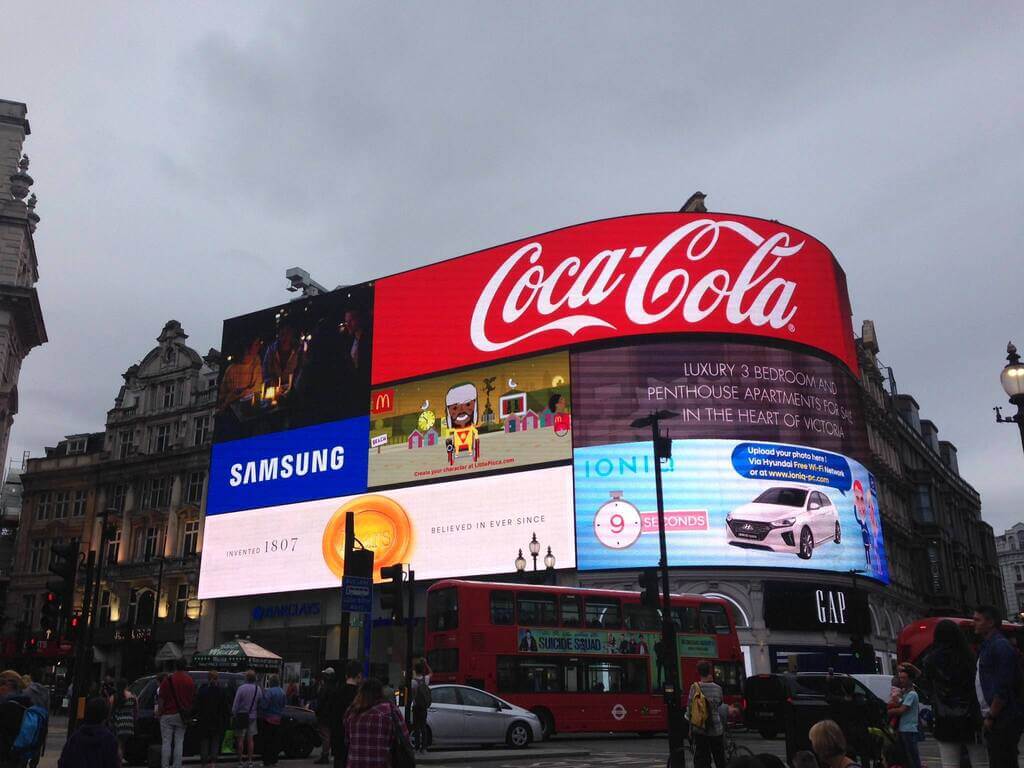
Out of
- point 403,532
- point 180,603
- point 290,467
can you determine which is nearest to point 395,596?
point 403,532

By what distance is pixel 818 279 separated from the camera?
4856 centimetres

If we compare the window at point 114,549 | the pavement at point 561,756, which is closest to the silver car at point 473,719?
the pavement at point 561,756

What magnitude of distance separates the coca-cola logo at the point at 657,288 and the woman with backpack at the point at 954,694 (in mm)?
36724

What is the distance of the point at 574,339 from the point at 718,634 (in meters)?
18.6

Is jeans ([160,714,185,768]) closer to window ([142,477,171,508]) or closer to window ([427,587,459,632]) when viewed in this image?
window ([427,587,459,632])

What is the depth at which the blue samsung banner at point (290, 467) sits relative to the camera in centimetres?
5144

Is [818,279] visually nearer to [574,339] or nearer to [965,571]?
[574,339]

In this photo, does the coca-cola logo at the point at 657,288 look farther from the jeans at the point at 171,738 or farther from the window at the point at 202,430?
the jeans at the point at 171,738

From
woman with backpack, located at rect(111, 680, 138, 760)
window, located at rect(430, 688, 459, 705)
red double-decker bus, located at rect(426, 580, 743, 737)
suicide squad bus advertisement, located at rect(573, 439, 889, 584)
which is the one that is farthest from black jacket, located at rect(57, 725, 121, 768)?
suicide squad bus advertisement, located at rect(573, 439, 889, 584)

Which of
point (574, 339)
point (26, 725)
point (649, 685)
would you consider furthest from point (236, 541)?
point (26, 725)

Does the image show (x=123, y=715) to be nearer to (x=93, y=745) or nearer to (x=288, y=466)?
(x=93, y=745)

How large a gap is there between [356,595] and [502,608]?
37.9ft

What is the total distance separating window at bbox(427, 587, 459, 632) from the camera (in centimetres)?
2716

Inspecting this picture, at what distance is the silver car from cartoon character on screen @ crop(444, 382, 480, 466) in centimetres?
2397
